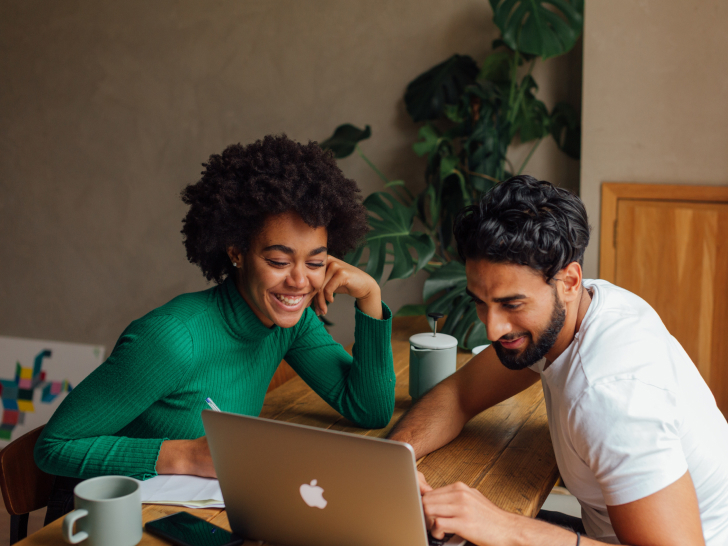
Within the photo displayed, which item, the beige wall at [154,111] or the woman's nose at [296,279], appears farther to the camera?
the beige wall at [154,111]

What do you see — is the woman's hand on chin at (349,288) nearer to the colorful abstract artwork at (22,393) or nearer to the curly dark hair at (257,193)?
the curly dark hair at (257,193)

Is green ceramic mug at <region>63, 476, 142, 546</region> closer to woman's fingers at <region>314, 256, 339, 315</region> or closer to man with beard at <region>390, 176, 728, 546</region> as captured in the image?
man with beard at <region>390, 176, 728, 546</region>

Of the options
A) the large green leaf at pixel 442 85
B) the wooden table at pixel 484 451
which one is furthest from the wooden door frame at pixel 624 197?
the wooden table at pixel 484 451

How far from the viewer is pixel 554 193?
1.14 meters

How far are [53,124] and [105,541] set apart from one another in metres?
3.18

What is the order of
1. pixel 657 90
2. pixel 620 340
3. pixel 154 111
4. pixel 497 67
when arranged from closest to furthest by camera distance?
pixel 620 340 < pixel 657 90 < pixel 497 67 < pixel 154 111

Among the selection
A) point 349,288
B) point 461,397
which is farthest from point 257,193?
point 461,397

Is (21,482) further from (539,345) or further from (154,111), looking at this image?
(154,111)

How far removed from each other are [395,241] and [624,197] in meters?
0.96

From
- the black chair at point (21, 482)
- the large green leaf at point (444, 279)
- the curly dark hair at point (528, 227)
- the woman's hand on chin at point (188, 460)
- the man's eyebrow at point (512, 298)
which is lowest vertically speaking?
the black chair at point (21, 482)

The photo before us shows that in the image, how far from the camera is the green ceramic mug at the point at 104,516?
0.86 metres

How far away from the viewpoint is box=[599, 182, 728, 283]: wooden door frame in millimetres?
2455

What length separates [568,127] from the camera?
9.14ft

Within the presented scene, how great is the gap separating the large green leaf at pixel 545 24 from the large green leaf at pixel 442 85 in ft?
1.05
